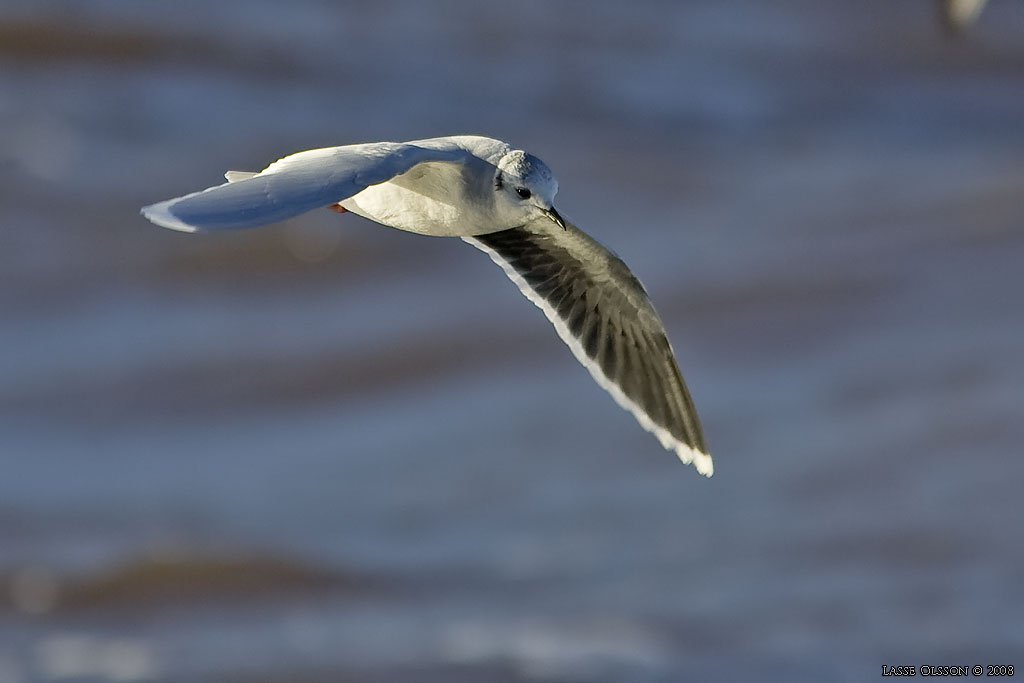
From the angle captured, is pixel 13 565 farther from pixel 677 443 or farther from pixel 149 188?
pixel 677 443

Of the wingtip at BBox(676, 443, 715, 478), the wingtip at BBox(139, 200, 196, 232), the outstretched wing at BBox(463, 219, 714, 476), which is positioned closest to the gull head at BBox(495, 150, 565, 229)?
the outstretched wing at BBox(463, 219, 714, 476)

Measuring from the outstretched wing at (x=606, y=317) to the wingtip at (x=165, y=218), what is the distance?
Answer: 5.45 ft

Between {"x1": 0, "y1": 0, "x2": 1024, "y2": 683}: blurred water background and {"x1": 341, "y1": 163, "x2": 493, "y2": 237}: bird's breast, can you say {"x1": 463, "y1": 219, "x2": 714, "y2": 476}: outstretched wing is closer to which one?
{"x1": 341, "y1": 163, "x2": 493, "y2": 237}: bird's breast

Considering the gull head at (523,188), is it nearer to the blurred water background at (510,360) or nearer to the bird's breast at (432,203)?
the bird's breast at (432,203)

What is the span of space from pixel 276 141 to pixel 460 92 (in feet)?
5.72

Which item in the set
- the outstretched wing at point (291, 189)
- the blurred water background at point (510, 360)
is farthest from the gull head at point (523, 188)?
the blurred water background at point (510, 360)

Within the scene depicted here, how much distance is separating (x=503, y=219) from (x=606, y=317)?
0.89 m

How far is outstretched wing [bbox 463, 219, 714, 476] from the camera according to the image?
5.13 m

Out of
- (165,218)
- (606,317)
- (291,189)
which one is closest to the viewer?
(165,218)

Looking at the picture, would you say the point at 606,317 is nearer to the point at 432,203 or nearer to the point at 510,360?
the point at 432,203

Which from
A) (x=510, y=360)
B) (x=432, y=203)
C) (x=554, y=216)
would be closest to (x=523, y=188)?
(x=554, y=216)

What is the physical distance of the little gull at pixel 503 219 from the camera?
380cm

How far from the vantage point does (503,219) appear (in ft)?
14.7

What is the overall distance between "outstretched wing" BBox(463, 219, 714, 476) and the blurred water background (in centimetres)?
319
